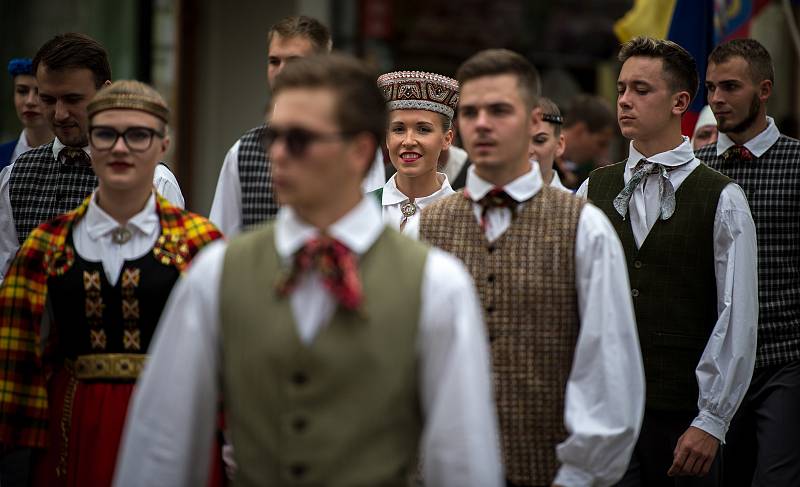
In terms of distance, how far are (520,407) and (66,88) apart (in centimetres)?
249

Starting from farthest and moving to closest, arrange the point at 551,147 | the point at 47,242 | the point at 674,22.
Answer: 1. the point at 674,22
2. the point at 551,147
3. the point at 47,242

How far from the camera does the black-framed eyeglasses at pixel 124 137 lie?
13.6 feet

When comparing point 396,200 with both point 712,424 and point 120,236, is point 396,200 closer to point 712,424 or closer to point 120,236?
point 120,236

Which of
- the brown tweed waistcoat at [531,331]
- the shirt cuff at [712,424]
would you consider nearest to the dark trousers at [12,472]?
the brown tweed waistcoat at [531,331]

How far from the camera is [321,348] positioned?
9.98 feet

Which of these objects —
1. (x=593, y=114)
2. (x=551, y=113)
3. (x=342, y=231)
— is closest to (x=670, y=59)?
(x=551, y=113)

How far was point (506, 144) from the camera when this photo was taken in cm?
392

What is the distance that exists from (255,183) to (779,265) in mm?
2462

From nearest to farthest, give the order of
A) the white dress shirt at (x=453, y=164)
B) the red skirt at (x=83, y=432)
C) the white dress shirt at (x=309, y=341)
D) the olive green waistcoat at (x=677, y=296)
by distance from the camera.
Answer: the white dress shirt at (x=309, y=341), the red skirt at (x=83, y=432), the olive green waistcoat at (x=677, y=296), the white dress shirt at (x=453, y=164)

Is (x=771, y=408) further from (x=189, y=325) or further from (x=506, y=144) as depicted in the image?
(x=189, y=325)

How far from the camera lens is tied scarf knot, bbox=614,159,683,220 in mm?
5109

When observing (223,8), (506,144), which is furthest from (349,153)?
(223,8)

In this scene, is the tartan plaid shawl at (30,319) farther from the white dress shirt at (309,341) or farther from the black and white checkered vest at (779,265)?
the black and white checkered vest at (779,265)

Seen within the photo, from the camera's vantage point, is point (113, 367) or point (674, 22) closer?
point (113, 367)
